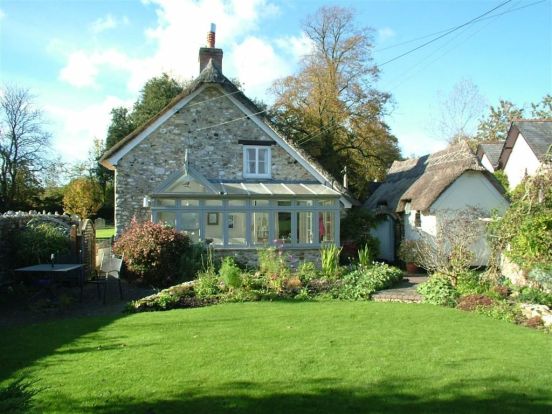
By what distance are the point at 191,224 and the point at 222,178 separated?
2.38 metres

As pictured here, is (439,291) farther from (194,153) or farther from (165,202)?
(194,153)

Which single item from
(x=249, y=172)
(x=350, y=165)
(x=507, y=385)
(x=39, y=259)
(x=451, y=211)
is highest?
(x=350, y=165)

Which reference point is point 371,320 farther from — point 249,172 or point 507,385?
point 249,172

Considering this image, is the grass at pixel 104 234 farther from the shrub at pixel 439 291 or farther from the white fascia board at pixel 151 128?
the shrub at pixel 439 291

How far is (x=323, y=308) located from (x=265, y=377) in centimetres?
503

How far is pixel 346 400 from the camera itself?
505 cm

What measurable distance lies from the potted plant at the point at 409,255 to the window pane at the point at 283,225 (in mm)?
5000

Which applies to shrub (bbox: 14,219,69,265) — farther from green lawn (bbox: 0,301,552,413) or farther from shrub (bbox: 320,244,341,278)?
shrub (bbox: 320,244,341,278)

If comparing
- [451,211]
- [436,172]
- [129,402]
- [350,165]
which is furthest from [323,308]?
[350,165]

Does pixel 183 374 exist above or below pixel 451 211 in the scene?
below

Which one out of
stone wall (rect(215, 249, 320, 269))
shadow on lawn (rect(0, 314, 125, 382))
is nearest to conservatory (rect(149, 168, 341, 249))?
stone wall (rect(215, 249, 320, 269))

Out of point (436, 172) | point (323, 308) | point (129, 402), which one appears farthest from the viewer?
point (436, 172)

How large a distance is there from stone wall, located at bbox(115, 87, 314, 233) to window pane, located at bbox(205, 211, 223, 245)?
1744 millimetres

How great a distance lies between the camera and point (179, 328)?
860 centimetres
